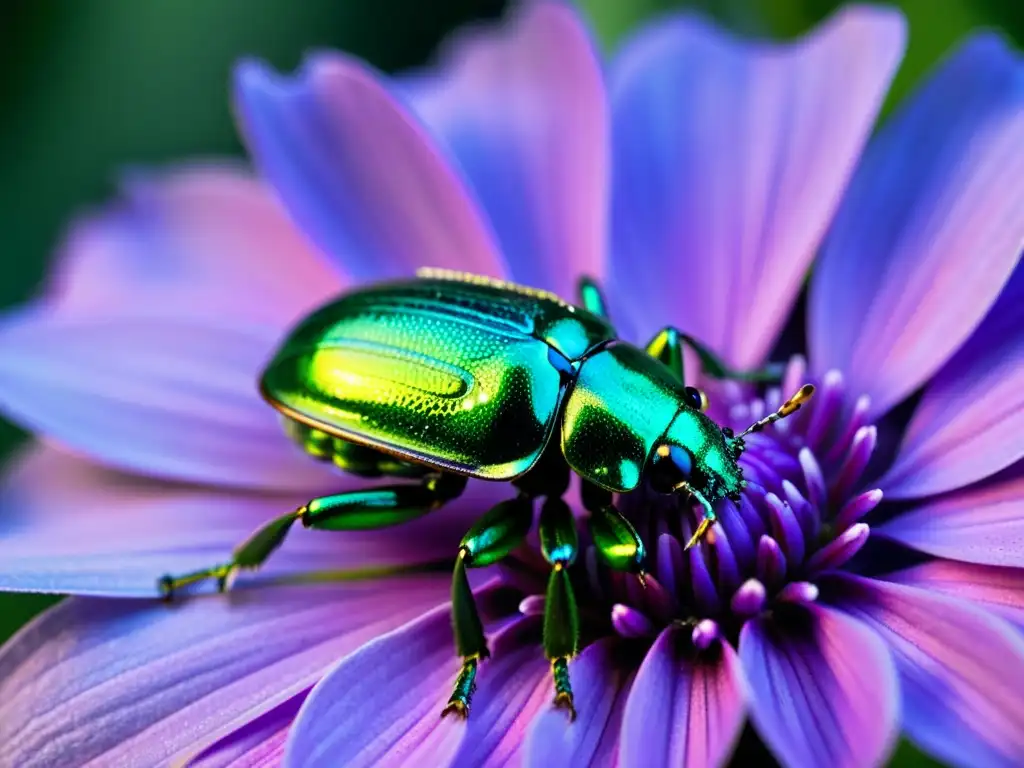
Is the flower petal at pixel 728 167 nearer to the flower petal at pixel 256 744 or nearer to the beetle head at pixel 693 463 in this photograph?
the beetle head at pixel 693 463

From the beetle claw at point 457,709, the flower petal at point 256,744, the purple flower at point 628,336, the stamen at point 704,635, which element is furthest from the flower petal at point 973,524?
the flower petal at point 256,744

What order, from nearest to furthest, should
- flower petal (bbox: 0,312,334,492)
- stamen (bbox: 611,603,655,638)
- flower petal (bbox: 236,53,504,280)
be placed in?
stamen (bbox: 611,603,655,638) < flower petal (bbox: 0,312,334,492) < flower petal (bbox: 236,53,504,280)

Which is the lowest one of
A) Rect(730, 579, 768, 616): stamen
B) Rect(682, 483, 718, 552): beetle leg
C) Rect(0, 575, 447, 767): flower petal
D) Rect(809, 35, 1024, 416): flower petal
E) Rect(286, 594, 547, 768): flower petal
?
Rect(0, 575, 447, 767): flower petal

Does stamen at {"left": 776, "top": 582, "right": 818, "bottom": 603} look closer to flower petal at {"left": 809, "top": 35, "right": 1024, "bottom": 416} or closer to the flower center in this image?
the flower center

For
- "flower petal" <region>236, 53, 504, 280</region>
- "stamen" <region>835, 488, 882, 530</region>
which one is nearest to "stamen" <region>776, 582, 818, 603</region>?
"stamen" <region>835, 488, 882, 530</region>

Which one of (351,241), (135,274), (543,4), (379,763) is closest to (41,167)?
(135,274)

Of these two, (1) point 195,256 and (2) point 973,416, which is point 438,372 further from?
(1) point 195,256
